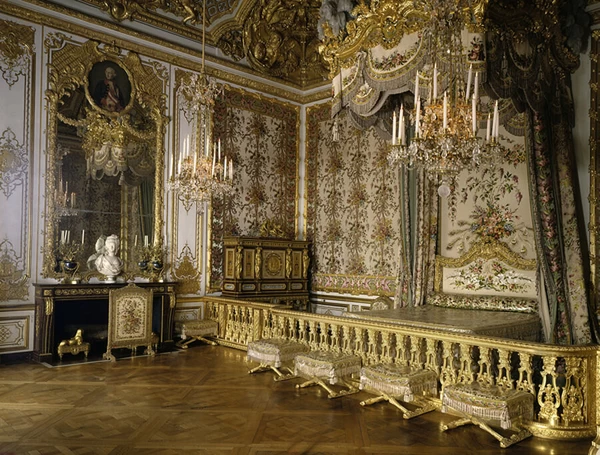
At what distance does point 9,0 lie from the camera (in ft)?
21.7

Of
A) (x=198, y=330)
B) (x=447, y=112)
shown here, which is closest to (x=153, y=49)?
(x=198, y=330)

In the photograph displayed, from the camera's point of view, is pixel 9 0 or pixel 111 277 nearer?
pixel 9 0

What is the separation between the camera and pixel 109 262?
23.6 ft

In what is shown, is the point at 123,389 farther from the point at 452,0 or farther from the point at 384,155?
the point at 384,155

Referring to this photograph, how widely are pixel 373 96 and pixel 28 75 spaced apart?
4557 millimetres

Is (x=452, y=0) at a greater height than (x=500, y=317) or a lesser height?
greater

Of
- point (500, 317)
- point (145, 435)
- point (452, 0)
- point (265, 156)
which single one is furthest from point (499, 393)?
point (265, 156)

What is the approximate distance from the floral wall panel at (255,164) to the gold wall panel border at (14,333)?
2.84 m

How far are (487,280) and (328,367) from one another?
10.2ft

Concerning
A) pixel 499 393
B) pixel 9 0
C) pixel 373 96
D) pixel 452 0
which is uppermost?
pixel 9 0

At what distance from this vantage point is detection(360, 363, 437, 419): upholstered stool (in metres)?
4.43

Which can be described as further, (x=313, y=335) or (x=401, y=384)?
(x=313, y=335)

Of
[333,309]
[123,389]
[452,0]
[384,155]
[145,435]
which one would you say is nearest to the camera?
Result: [145,435]

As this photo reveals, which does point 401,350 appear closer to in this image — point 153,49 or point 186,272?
point 186,272
